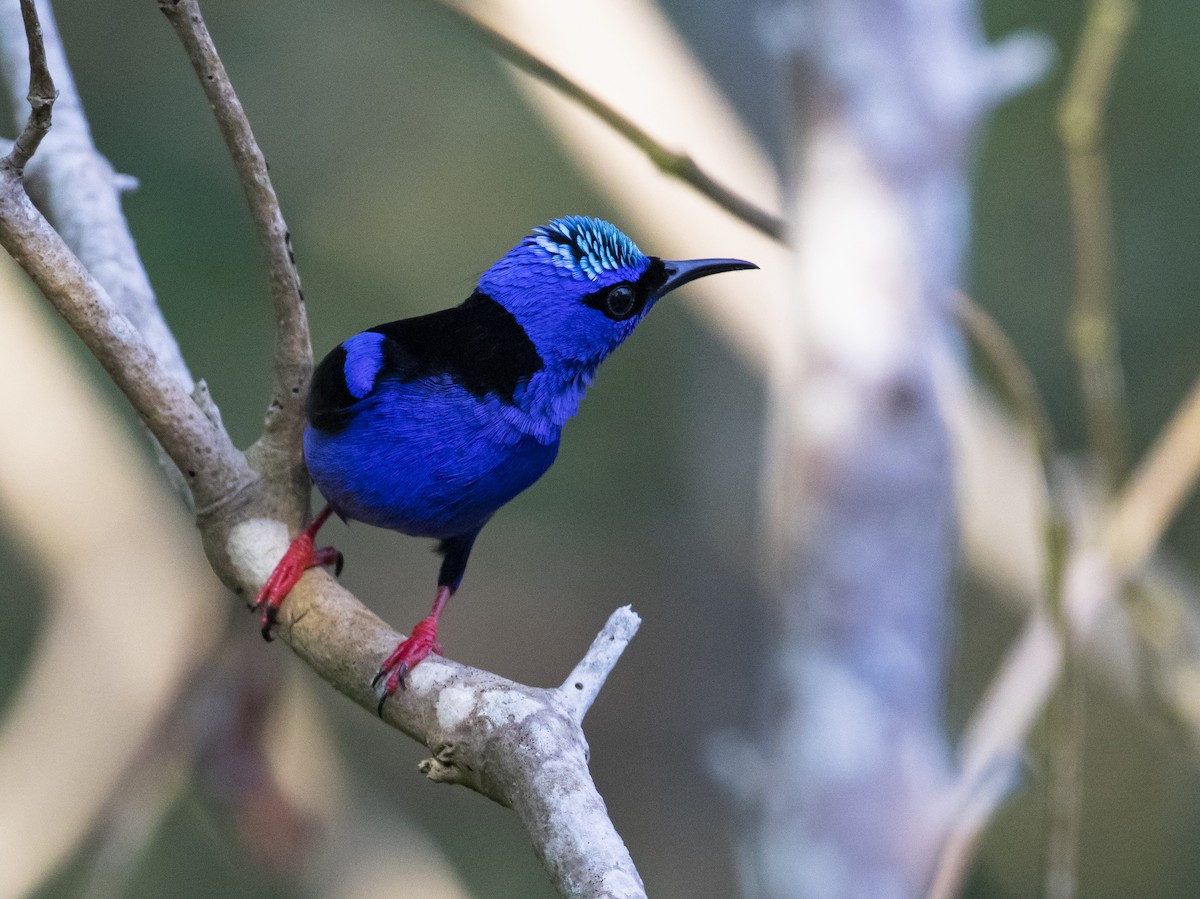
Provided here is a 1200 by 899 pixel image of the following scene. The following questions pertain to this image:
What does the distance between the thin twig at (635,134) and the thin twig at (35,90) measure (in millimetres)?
840

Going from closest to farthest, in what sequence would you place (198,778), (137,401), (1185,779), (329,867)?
(137,401), (198,778), (329,867), (1185,779)

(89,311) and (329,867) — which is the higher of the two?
(89,311)

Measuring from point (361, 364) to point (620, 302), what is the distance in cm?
49

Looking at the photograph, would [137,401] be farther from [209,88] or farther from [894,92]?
[894,92]

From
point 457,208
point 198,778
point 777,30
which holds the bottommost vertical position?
point 457,208

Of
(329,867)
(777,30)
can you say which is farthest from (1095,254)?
(329,867)

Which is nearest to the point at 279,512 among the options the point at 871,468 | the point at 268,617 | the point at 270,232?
the point at 268,617

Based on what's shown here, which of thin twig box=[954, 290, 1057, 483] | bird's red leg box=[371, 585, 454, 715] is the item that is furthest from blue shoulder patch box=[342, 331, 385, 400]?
thin twig box=[954, 290, 1057, 483]

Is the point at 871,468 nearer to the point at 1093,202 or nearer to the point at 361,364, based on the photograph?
the point at 1093,202

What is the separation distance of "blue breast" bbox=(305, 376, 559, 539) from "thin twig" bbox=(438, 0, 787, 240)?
545mm

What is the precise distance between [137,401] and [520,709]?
0.90 metres

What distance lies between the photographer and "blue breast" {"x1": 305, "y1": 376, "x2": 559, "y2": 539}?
2373 mm

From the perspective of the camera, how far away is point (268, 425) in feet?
8.18

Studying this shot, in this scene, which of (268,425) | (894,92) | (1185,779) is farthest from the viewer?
(1185,779)
